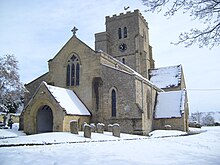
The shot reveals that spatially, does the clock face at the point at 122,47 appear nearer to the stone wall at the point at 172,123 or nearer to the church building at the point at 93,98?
the church building at the point at 93,98

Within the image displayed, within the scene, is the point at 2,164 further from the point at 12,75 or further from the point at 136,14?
the point at 136,14

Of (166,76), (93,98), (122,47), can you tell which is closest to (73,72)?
(93,98)

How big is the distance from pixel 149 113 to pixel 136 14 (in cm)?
2569

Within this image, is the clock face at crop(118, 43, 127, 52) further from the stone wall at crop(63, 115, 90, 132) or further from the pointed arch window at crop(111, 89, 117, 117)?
the stone wall at crop(63, 115, 90, 132)

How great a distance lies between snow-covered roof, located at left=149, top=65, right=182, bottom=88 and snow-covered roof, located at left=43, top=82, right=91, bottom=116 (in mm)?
23164

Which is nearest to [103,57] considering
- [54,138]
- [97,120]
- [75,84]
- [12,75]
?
[75,84]

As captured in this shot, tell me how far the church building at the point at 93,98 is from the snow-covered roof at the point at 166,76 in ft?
32.0

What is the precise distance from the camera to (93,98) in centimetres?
2862

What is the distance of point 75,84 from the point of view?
3027 cm

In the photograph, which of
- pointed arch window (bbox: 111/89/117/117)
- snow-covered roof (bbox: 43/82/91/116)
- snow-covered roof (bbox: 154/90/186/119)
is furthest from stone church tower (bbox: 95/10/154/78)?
snow-covered roof (bbox: 43/82/91/116)

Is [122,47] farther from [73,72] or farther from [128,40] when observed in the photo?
[73,72]

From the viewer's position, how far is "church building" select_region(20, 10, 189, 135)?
82.7 ft

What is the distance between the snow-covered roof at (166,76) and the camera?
46.6m

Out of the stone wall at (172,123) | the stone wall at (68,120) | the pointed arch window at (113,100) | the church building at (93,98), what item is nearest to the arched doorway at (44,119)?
the church building at (93,98)
